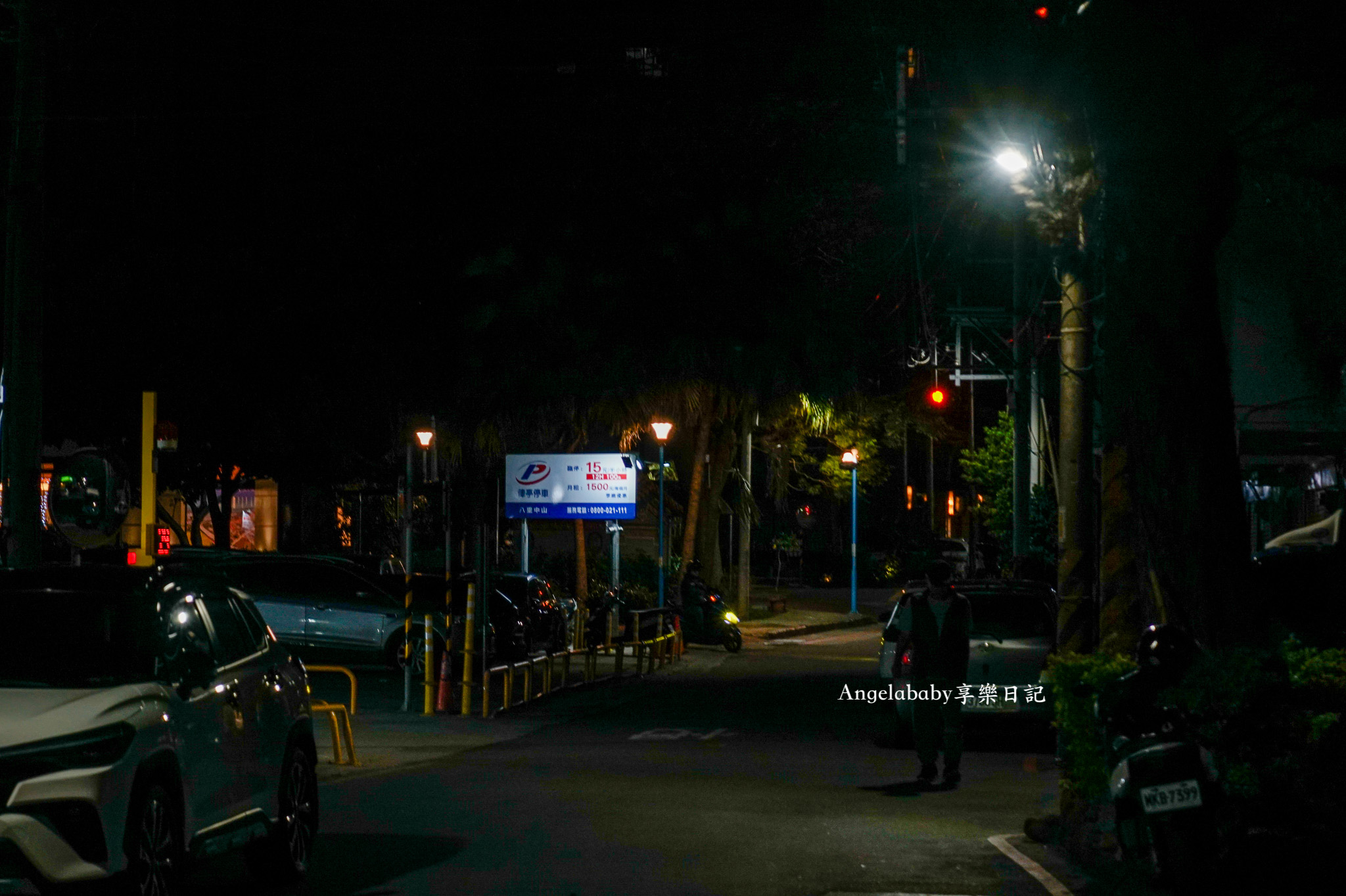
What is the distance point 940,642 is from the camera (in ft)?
47.8

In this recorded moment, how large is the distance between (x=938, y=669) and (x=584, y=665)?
50.6 feet

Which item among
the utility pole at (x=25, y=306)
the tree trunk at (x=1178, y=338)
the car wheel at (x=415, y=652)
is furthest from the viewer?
the car wheel at (x=415, y=652)

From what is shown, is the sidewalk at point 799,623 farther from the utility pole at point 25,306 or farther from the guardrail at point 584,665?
the utility pole at point 25,306

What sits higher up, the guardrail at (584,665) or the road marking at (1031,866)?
the guardrail at (584,665)

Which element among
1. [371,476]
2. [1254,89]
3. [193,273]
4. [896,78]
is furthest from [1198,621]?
[371,476]

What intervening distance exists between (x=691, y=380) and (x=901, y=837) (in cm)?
2308

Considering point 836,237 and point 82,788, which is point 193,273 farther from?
point 82,788

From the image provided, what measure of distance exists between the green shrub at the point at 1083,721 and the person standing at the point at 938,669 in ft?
10.3

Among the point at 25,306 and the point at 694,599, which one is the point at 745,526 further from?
the point at 25,306

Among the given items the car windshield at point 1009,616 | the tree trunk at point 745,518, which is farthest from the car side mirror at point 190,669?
the tree trunk at point 745,518

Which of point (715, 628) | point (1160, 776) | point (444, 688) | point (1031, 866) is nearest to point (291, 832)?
point (1031, 866)

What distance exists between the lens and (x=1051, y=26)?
13.4 m

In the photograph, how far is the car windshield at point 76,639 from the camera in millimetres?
8406

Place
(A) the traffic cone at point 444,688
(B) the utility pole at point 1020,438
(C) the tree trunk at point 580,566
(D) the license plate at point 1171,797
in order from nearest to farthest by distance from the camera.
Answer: (D) the license plate at point 1171,797, (A) the traffic cone at point 444,688, (B) the utility pole at point 1020,438, (C) the tree trunk at point 580,566
